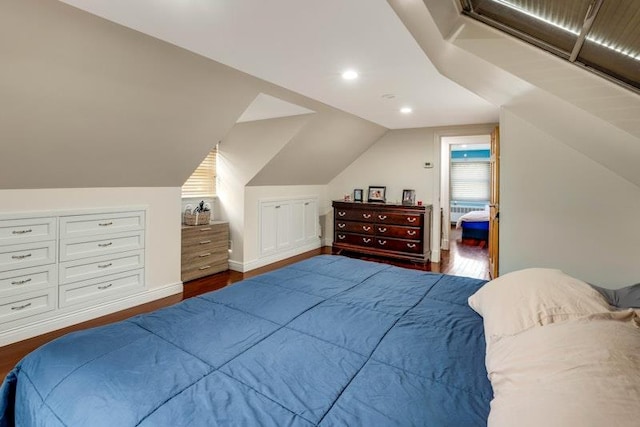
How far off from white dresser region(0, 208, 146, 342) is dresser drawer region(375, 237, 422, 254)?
3.34m

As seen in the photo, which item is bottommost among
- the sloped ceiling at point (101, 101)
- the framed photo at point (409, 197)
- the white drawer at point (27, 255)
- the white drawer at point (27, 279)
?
the white drawer at point (27, 279)

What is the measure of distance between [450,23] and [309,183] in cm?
403

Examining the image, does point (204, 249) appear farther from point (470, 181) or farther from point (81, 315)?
point (470, 181)

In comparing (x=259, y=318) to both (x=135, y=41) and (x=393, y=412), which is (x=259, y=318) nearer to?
(x=393, y=412)

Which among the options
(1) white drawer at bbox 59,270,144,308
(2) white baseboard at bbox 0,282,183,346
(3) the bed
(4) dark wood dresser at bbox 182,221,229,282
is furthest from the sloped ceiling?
(3) the bed

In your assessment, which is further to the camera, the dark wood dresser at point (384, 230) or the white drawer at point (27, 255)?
the dark wood dresser at point (384, 230)

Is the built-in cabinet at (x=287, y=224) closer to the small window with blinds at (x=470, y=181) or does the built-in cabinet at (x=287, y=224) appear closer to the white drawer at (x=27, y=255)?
the white drawer at (x=27, y=255)

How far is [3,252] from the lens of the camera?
2494 mm

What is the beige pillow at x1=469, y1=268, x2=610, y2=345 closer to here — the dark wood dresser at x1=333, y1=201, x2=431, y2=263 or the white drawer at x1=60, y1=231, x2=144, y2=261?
the white drawer at x1=60, y1=231, x2=144, y2=261

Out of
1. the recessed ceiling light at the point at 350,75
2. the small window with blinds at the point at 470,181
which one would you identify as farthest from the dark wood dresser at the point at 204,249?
the small window with blinds at the point at 470,181

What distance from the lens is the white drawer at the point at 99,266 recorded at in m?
2.86

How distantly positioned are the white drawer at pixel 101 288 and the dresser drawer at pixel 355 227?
10.3 feet

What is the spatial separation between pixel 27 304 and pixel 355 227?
4.09 metres

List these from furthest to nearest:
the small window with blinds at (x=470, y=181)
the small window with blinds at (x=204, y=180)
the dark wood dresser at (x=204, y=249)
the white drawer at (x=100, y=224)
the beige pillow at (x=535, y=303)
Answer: the small window with blinds at (x=470, y=181) < the small window with blinds at (x=204, y=180) < the dark wood dresser at (x=204, y=249) < the white drawer at (x=100, y=224) < the beige pillow at (x=535, y=303)
